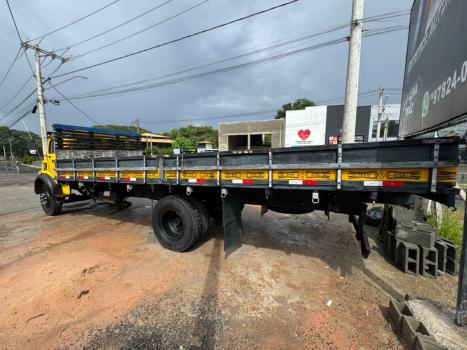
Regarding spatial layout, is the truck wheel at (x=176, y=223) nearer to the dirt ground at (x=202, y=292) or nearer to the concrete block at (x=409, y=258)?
the dirt ground at (x=202, y=292)

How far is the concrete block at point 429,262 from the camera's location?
332 cm

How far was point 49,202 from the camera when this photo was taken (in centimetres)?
664

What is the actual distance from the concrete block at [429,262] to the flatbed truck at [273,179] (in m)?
0.94

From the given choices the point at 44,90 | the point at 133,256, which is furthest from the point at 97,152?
the point at 44,90

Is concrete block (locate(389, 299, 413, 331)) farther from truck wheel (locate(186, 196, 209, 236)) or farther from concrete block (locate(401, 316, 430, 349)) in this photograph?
truck wheel (locate(186, 196, 209, 236))

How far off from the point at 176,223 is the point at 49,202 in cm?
473

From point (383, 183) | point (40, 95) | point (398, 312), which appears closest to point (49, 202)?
point (383, 183)

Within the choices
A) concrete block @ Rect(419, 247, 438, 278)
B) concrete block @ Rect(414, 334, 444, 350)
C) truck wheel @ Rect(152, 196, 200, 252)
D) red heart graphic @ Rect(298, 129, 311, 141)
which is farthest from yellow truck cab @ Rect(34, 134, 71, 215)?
red heart graphic @ Rect(298, 129, 311, 141)

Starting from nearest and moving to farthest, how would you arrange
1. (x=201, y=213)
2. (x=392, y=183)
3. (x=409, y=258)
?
1. (x=392, y=183)
2. (x=409, y=258)
3. (x=201, y=213)

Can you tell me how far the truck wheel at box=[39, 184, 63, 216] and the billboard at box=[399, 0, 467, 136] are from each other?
325 inches

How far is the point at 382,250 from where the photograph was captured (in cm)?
421

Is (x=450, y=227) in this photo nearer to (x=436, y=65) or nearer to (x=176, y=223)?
(x=436, y=65)

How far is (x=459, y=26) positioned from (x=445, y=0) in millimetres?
594

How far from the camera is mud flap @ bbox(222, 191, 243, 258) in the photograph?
3.77 metres
